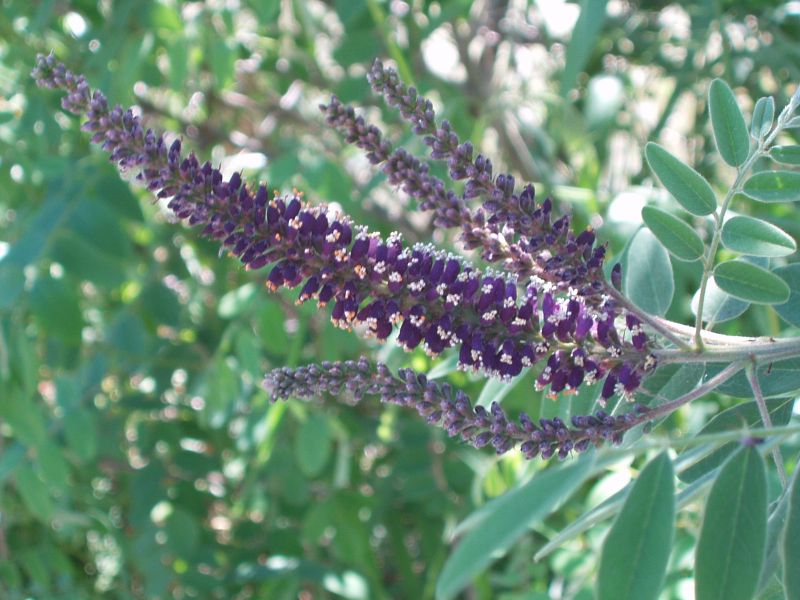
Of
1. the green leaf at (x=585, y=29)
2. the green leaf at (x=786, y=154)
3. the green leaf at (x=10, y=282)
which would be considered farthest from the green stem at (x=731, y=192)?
the green leaf at (x=10, y=282)

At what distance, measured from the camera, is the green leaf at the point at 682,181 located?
2.08 feet

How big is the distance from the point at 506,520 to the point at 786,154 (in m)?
A: 0.35

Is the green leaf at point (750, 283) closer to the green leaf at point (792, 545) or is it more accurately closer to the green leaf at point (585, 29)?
the green leaf at point (792, 545)

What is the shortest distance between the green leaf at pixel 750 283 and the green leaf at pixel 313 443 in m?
1.00

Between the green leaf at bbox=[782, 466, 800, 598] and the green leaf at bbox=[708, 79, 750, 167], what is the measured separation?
223mm

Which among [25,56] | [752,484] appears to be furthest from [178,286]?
[752,484]

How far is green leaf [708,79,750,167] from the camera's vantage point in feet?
2.10

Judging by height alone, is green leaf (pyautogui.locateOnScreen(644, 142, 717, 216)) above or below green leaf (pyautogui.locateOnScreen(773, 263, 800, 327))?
above

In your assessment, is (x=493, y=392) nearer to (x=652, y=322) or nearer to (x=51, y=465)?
(x=652, y=322)

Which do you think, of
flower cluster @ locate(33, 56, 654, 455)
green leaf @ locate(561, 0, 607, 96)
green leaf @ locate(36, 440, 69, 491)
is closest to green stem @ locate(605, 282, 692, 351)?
flower cluster @ locate(33, 56, 654, 455)

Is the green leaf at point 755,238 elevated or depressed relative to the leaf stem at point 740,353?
elevated

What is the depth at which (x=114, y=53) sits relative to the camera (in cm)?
147

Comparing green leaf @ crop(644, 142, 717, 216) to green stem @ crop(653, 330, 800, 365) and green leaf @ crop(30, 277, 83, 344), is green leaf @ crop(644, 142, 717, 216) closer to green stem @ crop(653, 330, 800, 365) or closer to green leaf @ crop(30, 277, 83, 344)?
green stem @ crop(653, 330, 800, 365)

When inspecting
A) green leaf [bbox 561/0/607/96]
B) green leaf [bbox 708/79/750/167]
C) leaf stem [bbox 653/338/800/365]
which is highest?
green leaf [bbox 561/0/607/96]
